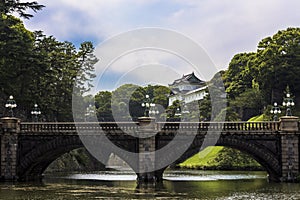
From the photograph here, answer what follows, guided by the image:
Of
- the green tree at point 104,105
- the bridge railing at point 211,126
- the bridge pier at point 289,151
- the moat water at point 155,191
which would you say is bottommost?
the moat water at point 155,191

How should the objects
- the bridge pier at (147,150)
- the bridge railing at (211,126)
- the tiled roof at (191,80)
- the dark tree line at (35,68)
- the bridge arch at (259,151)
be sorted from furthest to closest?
the tiled roof at (191,80) < the dark tree line at (35,68) < the bridge railing at (211,126) < the bridge pier at (147,150) < the bridge arch at (259,151)

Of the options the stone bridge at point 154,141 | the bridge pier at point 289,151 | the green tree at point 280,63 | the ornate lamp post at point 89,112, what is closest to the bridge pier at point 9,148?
the stone bridge at point 154,141

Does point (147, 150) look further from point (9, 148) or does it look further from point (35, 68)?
point (35, 68)

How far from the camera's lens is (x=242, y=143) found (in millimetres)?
45031

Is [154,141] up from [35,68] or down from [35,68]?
down

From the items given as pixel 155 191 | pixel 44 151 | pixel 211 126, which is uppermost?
pixel 211 126

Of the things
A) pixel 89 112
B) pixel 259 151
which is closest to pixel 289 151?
pixel 259 151

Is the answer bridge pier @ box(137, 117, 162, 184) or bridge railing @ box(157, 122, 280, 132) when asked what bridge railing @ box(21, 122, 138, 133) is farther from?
bridge railing @ box(157, 122, 280, 132)

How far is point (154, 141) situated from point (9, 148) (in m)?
12.2

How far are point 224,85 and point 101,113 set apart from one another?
2357 centimetres

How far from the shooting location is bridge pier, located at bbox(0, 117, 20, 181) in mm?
45938

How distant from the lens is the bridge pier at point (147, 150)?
45000 millimetres

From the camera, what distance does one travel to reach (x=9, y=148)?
46062mm

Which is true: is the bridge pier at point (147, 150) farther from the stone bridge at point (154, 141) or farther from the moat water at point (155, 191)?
the moat water at point (155, 191)
